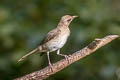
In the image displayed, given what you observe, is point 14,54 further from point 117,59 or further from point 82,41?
point 117,59

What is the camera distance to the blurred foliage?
6.48m

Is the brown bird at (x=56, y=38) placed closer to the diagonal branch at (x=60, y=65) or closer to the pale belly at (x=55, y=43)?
the pale belly at (x=55, y=43)

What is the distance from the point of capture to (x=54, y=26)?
6.52 meters

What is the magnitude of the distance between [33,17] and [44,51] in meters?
1.38

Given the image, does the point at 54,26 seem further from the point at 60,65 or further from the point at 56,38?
the point at 60,65

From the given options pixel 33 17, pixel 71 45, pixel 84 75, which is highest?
pixel 33 17

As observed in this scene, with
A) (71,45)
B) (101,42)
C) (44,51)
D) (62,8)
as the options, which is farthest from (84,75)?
(101,42)

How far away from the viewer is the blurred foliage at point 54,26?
6.48 metres

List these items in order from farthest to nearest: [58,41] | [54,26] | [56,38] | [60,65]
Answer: [54,26] → [56,38] → [58,41] → [60,65]

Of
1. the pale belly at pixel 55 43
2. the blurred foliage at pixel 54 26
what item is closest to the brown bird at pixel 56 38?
the pale belly at pixel 55 43

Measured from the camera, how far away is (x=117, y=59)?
21.9 ft

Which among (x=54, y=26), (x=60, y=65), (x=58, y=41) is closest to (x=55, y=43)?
(x=58, y=41)

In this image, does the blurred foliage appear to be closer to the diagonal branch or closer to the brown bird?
the brown bird

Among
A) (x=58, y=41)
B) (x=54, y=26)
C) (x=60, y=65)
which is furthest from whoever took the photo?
(x=54, y=26)
